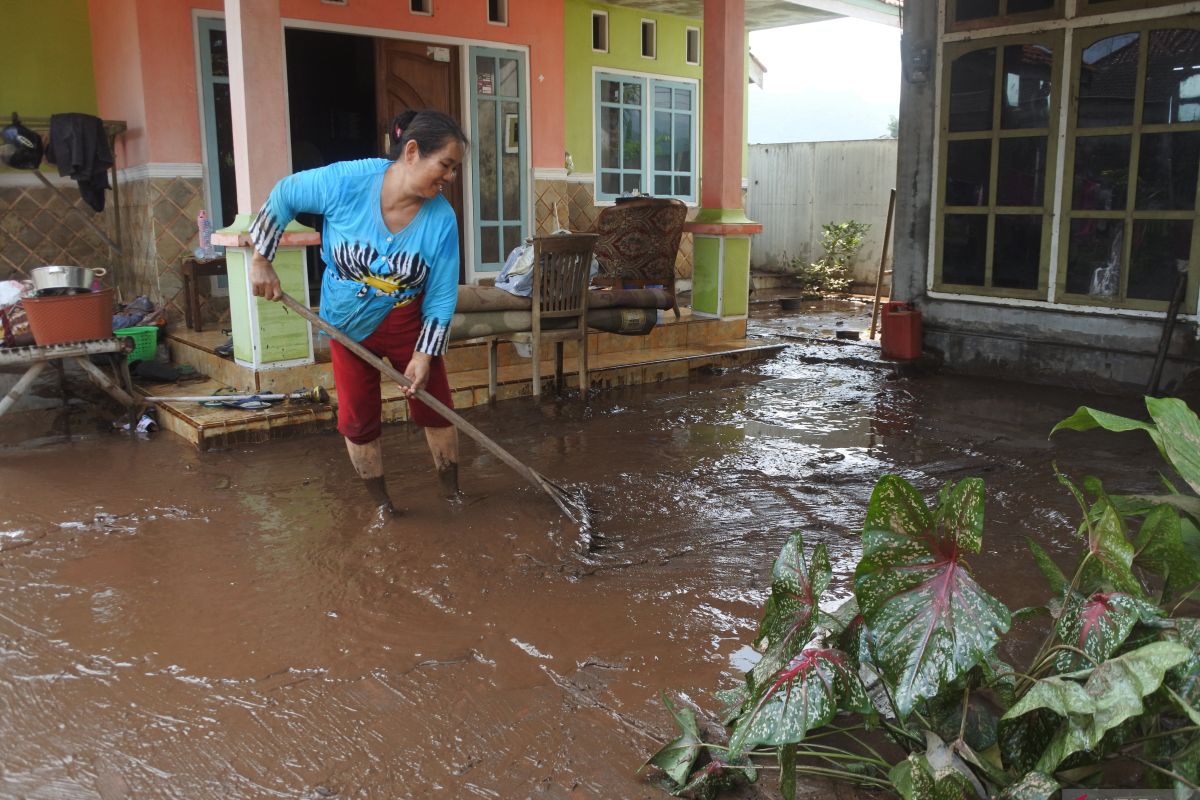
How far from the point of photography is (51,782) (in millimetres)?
2213

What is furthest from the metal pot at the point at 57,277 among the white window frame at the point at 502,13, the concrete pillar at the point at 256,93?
the white window frame at the point at 502,13

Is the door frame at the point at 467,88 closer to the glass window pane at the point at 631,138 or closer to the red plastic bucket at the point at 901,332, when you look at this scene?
the glass window pane at the point at 631,138

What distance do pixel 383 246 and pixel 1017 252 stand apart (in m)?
5.03

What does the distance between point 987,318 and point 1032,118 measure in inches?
56.9

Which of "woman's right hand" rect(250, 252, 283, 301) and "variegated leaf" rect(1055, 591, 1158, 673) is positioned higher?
"woman's right hand" rect(250, 252, 283, 301)

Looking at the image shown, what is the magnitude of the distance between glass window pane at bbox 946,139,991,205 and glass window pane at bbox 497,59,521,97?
12.8 ft

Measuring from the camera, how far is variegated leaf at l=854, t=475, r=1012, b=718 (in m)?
1.96

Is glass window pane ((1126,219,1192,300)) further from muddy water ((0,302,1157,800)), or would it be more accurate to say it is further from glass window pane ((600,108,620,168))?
glass window pane ((600,108,620,168))

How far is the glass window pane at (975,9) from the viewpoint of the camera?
21.9 ft

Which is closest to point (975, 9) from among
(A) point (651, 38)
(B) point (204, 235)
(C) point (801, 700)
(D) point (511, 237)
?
Answer: (D) point (511, 237)

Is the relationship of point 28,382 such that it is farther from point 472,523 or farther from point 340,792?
point 340,792

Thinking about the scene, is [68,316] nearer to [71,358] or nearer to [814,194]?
[71,358]

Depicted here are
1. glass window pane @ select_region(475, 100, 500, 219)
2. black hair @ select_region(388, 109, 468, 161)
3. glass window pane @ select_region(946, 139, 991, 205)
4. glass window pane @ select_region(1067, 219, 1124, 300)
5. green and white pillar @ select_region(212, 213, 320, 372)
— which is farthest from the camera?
glass window pane @ select_region(475, 100, 500, 219)

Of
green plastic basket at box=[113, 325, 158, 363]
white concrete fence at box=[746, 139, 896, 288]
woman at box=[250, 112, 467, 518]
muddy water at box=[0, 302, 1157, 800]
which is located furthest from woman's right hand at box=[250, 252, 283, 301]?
white concrete fence at box=[746, 139, 896, 288]
